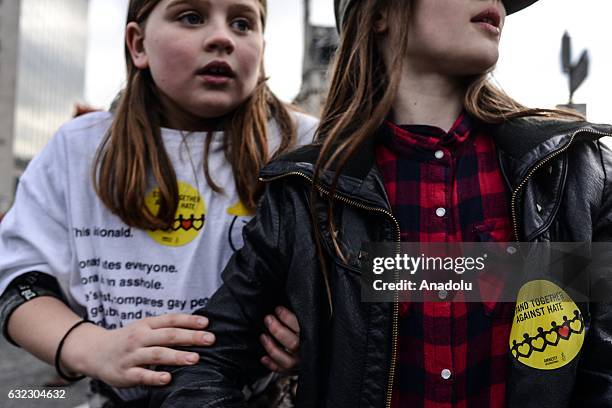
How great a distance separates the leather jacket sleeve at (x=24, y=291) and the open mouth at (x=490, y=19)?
4.60 ft

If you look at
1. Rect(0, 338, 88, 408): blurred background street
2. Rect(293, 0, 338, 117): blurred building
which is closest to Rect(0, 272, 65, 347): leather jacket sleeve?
Rect(293, 0, 338, 117): blurred building

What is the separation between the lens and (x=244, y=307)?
4.40 ft

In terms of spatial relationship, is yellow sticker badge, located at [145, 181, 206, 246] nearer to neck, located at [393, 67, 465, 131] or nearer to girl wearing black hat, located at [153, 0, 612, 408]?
girl wearing black hat, located at [153, 0, 612, 408]

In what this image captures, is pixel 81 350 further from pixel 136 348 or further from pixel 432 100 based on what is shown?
pixel 432 100

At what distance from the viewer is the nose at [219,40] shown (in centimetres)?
153

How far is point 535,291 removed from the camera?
3.99 ft

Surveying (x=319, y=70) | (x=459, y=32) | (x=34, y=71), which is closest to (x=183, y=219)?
(x=459, y=32)

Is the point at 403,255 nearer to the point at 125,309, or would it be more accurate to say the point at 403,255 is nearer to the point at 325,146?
the point at 325,146

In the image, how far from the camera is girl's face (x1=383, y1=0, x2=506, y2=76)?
1325 millimetres

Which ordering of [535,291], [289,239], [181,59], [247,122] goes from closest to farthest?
[535,291], [289,239], [181,59], [247,122]

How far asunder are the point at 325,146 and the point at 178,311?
25.5 inches

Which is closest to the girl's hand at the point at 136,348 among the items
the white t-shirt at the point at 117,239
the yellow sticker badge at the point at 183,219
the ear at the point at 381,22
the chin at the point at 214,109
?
the white t-shirt at the point at 117,239

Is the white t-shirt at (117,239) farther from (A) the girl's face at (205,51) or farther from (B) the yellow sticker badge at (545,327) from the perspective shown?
(B) the yellow sticker badge at (545,327)

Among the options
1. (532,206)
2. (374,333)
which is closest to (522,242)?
(532,206)
